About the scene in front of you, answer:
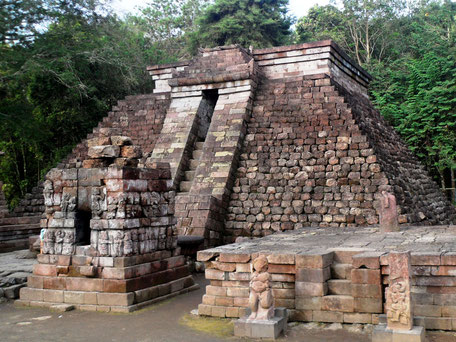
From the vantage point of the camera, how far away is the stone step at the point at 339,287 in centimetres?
641

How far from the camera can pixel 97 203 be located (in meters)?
8.00

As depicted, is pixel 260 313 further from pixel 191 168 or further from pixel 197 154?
pixel 197 154

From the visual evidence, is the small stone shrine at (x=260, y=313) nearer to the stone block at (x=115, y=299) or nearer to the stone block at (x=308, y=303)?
the stone block at (x=308, y=303)

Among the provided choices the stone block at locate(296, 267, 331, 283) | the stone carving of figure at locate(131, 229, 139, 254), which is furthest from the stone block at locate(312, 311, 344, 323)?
the stone carving of figure at locate(131, 229, 139, 254)

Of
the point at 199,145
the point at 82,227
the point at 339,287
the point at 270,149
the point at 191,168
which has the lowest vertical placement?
the point at 339,287

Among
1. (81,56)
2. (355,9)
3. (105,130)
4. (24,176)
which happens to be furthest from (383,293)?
(355,9)

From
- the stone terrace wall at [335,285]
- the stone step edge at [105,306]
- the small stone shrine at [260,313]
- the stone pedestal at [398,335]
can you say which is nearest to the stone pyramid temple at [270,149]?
the stone step edge at [105,306]

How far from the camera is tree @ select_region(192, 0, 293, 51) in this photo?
27.5 metres

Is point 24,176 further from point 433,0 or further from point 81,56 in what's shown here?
point 433,0

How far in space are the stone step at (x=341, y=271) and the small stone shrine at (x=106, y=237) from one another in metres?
3.07

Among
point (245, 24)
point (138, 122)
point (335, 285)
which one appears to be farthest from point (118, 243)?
point (245, 24)

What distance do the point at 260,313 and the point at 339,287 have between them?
120cm

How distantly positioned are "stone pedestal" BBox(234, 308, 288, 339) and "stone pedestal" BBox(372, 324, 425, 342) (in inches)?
44.4

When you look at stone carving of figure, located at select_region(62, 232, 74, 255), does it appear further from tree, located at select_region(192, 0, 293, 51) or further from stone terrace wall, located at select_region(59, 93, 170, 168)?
tree, located at select_region(192, 0, 293, 51)
